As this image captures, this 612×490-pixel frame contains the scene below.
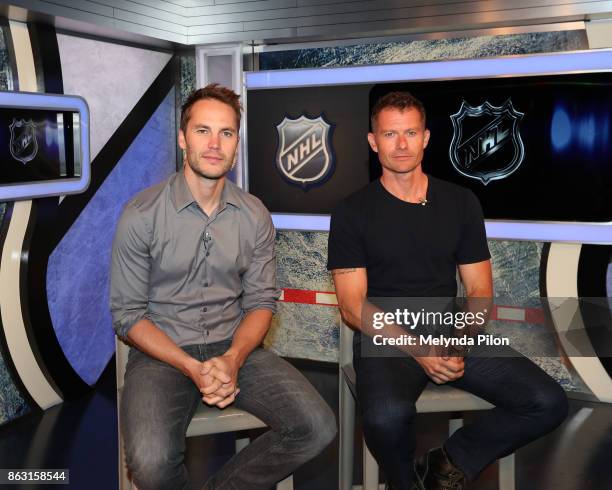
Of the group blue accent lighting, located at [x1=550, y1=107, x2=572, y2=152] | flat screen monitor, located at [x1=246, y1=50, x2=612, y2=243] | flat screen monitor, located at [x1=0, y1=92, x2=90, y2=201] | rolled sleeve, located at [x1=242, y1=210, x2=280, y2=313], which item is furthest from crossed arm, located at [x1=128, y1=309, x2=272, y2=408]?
blue accent lighting, located at [x1=550, y1=107, x2=572, y2=152]

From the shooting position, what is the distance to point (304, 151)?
390 cm

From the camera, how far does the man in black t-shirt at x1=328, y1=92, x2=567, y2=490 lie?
6.98ft

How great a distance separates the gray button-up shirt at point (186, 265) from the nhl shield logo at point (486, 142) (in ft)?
5.16

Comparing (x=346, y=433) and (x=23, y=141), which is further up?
(x=23, y=141)

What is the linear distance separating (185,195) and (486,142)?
1.82 meters

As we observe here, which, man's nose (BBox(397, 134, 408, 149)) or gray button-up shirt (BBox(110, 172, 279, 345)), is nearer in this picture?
gray button-up shirt (BBox(110, 172, 279, 345))

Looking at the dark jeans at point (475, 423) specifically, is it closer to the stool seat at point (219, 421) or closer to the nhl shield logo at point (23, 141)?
the stool seat at point (219, 421)

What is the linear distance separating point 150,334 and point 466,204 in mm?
1145

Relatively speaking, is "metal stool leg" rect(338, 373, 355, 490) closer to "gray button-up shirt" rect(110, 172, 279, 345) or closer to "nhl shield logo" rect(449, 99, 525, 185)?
"gray button-up shirt" rect(110, 172, 279, 345)

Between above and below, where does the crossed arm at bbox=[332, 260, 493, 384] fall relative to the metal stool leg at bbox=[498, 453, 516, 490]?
above

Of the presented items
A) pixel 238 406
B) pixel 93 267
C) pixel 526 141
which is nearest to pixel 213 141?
pixel 238 406

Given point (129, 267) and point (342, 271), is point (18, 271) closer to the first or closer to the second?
point (129, 267)

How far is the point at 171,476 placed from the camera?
190cm

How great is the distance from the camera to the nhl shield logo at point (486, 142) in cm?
345
